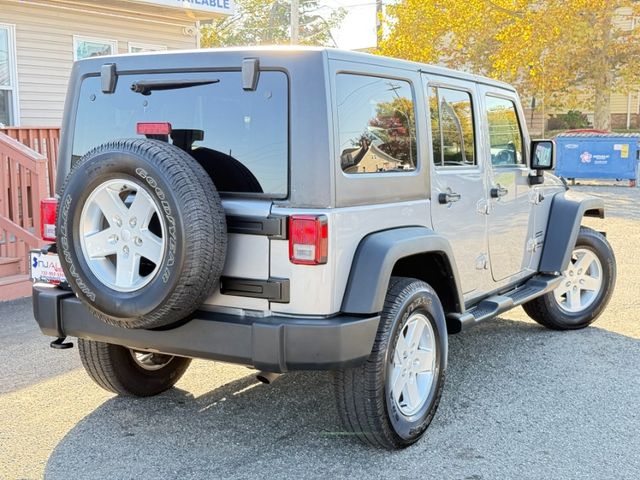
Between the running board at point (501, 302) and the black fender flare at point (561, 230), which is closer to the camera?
the running board at point (501, 302)

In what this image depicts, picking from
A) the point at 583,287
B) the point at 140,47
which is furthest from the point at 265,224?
the point at 140,47

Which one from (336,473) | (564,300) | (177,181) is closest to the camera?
(177,181)

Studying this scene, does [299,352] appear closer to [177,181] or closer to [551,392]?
[177,181]

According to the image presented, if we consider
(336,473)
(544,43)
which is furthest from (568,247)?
(544,43)

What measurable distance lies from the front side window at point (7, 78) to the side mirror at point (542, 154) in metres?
8.82

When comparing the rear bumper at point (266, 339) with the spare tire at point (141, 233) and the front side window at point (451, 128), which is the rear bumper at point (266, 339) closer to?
the spare tire at point (141, 233)

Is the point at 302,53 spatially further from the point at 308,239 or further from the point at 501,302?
the point at 501,302

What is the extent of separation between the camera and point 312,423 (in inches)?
165

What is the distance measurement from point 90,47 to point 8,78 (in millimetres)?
1642

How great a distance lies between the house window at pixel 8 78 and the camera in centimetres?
1139

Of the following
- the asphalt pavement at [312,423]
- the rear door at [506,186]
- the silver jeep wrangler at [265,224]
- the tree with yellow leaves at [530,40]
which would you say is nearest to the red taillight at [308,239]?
the silver jeep wrangler at [265,224]

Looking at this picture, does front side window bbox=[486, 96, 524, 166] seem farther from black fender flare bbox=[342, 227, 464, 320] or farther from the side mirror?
black fender flare bbox=[342, 227, 464, 320]

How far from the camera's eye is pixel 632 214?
547 inches

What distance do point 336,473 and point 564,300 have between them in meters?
3.40
